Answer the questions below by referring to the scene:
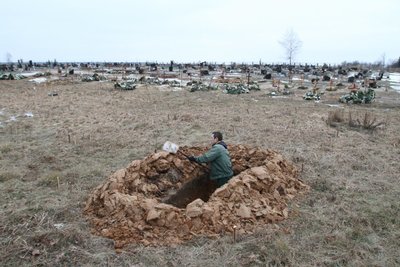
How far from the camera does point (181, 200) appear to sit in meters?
6.35

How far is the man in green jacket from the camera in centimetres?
596

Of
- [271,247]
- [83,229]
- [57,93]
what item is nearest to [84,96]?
[57,93]

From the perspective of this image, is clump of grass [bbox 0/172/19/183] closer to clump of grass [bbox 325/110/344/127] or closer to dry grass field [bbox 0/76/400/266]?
dry grass field [bbox 0/76/400/266]

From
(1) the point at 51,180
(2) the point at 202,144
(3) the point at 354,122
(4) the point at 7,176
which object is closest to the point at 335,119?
(3) the point at 354,122

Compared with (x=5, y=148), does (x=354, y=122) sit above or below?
above

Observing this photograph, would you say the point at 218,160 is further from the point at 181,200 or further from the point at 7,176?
the point at 7,176

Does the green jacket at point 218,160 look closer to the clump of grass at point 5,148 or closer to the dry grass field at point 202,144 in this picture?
the dry grass field at point 202,144

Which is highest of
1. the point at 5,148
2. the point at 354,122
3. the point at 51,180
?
the point at 354,122

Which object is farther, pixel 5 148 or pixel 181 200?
pixel 5 148

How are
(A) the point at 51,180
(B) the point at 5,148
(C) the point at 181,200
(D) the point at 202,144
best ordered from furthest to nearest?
(D) the point at 202,144 < (B) the point at 5,148 < (A) the point at 51,180 < (C) the point at 181,200

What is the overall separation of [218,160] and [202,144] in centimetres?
270

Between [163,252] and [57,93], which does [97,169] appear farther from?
[57,93]

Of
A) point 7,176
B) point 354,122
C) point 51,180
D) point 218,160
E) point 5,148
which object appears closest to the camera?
point 218,160

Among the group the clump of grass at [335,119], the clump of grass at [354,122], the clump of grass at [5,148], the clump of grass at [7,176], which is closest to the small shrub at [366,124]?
the clump of grass at [354,122]
